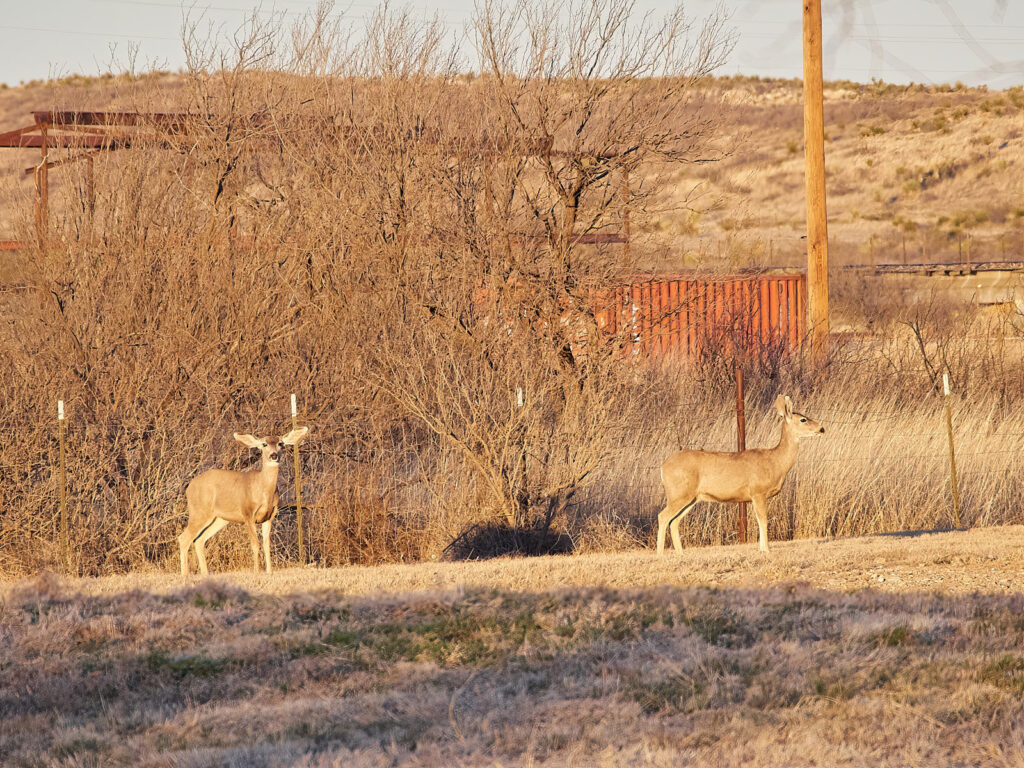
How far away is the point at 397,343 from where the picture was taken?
14.5 meters

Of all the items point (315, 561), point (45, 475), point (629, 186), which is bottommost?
point (315, 561)

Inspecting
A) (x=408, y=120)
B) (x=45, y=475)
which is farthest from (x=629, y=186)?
(x=45, y=475)

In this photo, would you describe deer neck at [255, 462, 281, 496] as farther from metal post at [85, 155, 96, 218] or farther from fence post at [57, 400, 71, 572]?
metal post at [85, 155, 96, 218]

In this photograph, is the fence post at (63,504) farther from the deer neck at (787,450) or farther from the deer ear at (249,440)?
the deer neck at (787,450)

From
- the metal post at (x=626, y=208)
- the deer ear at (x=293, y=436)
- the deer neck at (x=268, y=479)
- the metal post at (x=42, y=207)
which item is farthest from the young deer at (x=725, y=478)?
the metal post at (x=42, y=207)

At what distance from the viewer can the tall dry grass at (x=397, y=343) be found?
43.6ft

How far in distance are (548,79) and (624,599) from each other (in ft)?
23.8

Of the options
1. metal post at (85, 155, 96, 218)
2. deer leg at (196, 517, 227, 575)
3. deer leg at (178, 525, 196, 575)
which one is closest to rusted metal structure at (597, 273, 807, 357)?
deer leg at (196, 517, 227, 575)

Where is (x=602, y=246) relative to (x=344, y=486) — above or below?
above

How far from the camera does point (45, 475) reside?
13.1 metres

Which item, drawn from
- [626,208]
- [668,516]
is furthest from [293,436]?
[626,208]

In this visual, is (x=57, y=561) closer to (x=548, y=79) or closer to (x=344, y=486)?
(x=344, y=486)

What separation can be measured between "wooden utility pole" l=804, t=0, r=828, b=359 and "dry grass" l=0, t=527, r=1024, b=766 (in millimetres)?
8890

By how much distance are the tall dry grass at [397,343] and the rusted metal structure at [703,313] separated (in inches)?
20.8
